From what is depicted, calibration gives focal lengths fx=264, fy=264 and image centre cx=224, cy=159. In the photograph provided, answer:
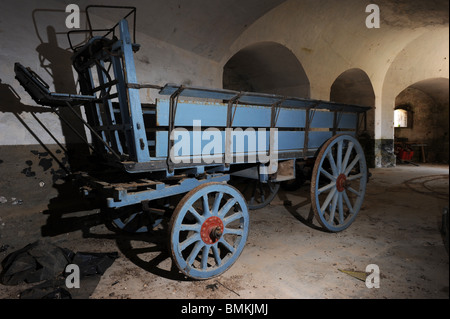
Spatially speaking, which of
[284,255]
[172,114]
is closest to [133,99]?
[172,114]

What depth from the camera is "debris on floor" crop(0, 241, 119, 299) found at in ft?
7.07

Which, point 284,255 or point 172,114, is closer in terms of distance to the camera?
point 172,114

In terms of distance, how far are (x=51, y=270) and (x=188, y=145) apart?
1.75 metres

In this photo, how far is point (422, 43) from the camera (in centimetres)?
867

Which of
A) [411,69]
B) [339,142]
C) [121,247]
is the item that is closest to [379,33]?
[411,69]

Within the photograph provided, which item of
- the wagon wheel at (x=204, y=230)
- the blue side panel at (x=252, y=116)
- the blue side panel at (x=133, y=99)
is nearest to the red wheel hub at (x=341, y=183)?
the blue side panel at (x=252, y=116)

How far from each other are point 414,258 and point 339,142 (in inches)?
58.0

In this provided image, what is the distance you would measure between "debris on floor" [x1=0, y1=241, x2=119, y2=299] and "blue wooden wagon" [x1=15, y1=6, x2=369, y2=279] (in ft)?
2.07

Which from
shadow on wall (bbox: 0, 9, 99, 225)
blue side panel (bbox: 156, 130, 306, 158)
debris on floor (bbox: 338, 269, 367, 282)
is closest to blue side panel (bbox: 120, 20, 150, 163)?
blue side panel (bbox: 156, 130, 306, 158)

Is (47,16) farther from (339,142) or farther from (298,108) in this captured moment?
(339,142)

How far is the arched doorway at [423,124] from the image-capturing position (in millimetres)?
12155

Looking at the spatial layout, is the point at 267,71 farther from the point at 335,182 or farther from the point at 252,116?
the point at 252,116

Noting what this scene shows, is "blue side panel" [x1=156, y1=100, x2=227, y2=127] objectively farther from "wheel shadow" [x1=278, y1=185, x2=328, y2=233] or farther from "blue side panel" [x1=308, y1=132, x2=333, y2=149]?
"wheel shadow" [x1=278, y1=185, x2=328, y2=233]

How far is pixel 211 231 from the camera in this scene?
2.25m
